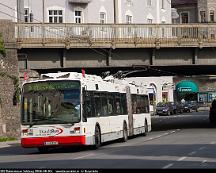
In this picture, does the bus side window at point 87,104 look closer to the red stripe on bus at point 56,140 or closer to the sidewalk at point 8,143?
the red stripe on bus at point 56,140

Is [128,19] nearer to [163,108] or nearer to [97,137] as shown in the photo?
[163,108]

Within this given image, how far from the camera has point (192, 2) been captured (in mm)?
109750

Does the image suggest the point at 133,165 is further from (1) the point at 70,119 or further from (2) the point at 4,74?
(2) the point at 4,74

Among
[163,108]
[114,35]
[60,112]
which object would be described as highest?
[114,35]

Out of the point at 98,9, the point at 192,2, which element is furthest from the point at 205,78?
the point at 98,9

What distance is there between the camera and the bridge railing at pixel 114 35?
129 ft

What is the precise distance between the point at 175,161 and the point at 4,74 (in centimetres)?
2101

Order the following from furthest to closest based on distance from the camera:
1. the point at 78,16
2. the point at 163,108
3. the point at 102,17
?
the point at 163,108, the point at 102,17, the point at 78,16

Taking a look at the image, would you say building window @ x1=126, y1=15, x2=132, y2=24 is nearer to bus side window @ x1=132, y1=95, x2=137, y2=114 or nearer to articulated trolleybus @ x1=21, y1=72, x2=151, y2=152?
bus side window @ x1=132, y1=95, x2=137, y2=114

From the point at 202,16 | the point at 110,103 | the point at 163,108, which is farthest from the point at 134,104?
the point at 202,16

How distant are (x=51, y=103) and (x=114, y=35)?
17.8 m

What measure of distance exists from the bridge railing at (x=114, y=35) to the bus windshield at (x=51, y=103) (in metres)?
13.9

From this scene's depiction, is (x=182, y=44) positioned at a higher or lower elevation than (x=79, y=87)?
higher

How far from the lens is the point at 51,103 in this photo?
24.5 m
